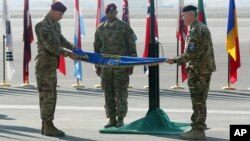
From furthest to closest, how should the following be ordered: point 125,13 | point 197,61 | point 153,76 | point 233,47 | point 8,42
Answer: point 125,13 → point 8,42 → point 233,47 → point 153,76 → point 197,61

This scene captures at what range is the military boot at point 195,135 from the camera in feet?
35.8

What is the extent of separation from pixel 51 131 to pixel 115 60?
55.6 inches

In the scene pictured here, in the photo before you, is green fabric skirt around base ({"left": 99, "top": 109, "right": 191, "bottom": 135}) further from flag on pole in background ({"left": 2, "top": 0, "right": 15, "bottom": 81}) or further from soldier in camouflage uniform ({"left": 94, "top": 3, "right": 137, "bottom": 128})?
flag on pole in background ({"left": 2, "top": 0, "right": 15, "bottom": 81})

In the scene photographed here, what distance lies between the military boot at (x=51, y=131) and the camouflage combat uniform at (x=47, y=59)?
0.09m

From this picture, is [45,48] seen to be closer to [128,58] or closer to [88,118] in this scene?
[128,58]

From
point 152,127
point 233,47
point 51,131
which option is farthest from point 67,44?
point 233,47

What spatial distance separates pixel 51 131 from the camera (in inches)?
444

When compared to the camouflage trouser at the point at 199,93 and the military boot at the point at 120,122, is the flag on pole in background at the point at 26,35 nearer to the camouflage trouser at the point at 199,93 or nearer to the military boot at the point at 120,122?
the military boot at the point at 120,122

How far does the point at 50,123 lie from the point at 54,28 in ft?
4.44

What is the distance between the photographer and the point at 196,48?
10.8 m

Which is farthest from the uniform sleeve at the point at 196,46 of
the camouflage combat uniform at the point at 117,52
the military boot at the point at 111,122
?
the military boot at the point at 111,122

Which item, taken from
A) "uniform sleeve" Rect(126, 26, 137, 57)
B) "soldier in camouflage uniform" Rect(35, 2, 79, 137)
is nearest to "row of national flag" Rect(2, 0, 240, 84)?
"uniform sleeve" Rect(126, 26, 137, 57)

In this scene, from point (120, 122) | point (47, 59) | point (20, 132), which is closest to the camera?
point (47, 59)

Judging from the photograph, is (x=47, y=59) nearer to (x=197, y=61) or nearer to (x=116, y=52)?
(x=116, y=52)
